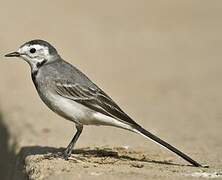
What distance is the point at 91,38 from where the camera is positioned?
71.4 feet

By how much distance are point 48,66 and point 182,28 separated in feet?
44.9

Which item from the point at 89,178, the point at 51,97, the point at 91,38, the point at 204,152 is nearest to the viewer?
the point at 89,178

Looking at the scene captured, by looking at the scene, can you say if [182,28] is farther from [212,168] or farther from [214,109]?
[212,168]

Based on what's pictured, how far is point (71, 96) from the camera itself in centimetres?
950

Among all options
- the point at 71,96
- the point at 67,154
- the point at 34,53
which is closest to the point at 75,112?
the point at 71,96

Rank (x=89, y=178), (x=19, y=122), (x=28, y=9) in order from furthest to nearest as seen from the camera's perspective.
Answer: (x=28, y=9) < (x=19, y=122) < (x=89, y=178)

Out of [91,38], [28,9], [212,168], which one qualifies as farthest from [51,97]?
[28,9]

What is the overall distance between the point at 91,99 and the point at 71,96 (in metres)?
0.25

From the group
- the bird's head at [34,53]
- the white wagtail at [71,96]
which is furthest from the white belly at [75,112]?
the bird's head at [34,53]

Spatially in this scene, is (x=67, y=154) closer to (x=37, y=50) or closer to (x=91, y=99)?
(x=91, y=99)

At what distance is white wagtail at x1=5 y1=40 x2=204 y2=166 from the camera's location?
940 cm

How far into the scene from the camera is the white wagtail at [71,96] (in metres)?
9.40

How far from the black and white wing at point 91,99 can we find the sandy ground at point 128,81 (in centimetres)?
56

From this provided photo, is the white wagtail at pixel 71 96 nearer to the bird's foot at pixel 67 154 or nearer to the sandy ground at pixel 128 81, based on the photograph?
the bird's foot at pixel 67 154
